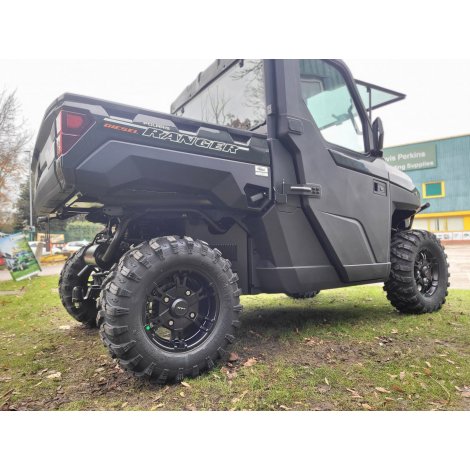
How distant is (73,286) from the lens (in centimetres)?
374

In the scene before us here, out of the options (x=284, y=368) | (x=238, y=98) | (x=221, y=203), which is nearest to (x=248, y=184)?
(x=221, y=203)

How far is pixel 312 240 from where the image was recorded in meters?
3.11

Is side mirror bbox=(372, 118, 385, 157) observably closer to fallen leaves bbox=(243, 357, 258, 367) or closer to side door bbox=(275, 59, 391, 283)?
side door bbox=(275, 59, 391, 283)

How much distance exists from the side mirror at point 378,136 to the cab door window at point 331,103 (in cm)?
12

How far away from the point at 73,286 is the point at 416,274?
367cm

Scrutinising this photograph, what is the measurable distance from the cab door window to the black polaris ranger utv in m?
0.02

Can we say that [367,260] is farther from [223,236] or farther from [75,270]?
[75,270]

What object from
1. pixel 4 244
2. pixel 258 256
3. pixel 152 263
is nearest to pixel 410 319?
pixel 258 256

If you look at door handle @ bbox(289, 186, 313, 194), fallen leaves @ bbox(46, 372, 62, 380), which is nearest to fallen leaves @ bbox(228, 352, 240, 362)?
fallen leaves @ bbox(46, 372, 62, 380)

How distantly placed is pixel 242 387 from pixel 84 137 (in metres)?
1.72

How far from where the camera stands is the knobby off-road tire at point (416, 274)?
3908mm

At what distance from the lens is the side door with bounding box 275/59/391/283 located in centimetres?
301

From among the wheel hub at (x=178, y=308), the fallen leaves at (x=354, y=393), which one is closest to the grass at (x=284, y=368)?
the fallen leaves at (x=354, y=393)

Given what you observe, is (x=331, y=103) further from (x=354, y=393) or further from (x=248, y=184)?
(x=354, y=393)
